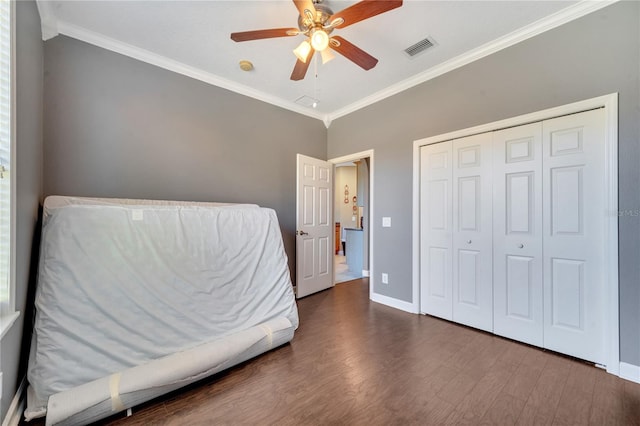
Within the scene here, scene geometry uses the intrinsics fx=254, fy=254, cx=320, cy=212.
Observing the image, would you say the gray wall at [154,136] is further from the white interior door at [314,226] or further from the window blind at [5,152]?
the window blind at [5,152]

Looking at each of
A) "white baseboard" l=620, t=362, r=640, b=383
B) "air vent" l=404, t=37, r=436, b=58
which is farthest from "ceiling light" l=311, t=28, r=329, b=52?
"white baseboard" l=620, t=362, r=640, b=383

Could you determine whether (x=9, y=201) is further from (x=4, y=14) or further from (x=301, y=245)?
(x=301, y=245)

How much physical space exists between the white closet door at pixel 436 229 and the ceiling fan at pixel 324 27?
4.53 ft

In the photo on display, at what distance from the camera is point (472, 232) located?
8.73ft

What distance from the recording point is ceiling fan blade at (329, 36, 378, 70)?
75.1 inches

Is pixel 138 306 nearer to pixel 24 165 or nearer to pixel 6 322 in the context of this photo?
pixel 6 322

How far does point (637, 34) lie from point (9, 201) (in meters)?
4.08

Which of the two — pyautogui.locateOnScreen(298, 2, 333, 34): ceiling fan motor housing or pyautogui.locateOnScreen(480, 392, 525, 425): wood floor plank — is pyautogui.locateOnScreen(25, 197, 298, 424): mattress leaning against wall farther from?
pyautogui.locateOnScreen(298, 2, 333, 34): ceiling fan motor housing

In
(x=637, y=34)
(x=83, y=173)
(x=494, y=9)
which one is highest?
(x=494, y=9)

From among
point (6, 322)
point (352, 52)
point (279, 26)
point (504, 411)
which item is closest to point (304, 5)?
point (352, 52)

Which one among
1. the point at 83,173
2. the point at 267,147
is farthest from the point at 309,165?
the point at 83,173

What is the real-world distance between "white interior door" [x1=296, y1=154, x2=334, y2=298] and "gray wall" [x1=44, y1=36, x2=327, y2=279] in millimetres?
222

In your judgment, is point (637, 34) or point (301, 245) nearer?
point (637, 34)

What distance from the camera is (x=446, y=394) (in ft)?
5.49
